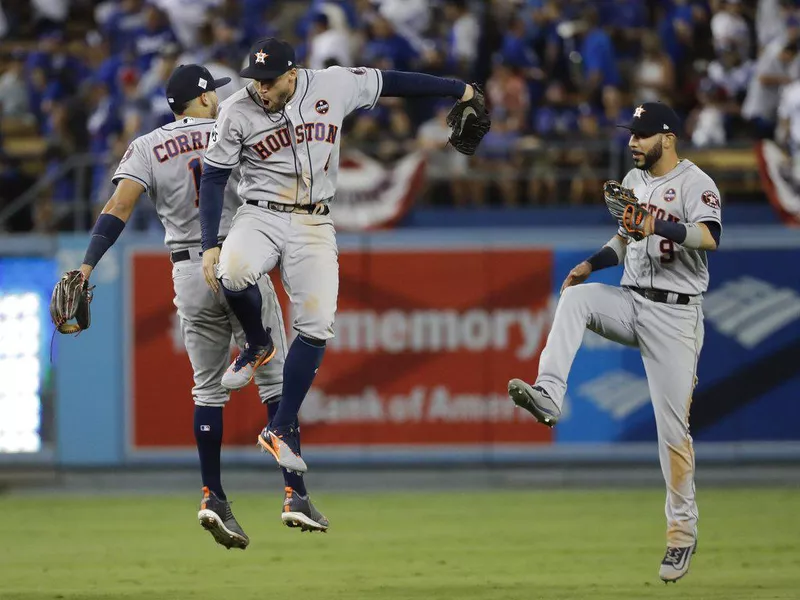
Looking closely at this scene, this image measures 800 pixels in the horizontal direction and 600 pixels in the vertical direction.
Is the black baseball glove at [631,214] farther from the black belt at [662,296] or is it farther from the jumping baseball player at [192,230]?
the jumping baseball player at [192,230]

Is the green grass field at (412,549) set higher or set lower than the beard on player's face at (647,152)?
lower

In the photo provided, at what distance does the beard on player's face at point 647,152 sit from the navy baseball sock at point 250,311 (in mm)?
2361

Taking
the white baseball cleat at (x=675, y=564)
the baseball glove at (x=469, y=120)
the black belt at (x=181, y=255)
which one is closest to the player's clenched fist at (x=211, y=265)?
the black belt at (x=181, y=255)

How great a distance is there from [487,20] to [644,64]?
1923 millimetres

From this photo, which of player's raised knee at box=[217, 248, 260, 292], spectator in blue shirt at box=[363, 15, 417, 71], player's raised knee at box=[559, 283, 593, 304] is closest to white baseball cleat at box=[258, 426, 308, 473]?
player's raised knee at box=[217, 248, 260, 292]

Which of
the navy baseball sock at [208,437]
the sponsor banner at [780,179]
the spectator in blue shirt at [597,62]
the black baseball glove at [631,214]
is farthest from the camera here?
the spectator in blue shirt at [597,62]

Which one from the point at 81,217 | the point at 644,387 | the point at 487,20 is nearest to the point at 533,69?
the point at 487,20

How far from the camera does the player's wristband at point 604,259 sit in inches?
335

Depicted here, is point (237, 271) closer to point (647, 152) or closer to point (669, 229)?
point (669, 229)

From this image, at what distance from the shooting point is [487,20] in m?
16.7

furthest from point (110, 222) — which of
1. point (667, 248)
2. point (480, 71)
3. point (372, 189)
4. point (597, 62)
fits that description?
point (597, 62)

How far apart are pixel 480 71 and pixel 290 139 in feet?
28.7

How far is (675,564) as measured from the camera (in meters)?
8.32

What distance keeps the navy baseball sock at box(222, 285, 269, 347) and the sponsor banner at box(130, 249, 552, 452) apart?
5.84 metres
